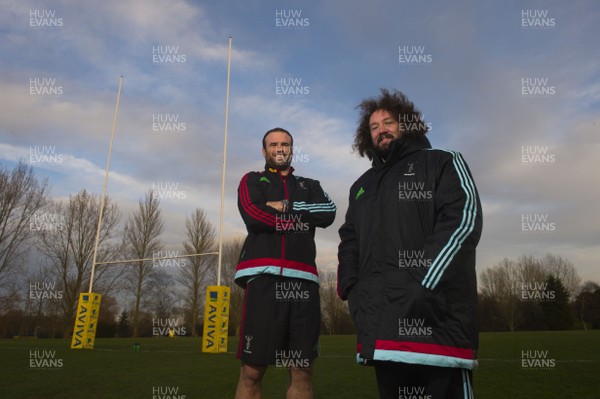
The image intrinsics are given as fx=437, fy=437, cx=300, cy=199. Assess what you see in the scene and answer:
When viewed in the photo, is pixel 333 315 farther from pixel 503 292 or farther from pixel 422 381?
pixel 422 381

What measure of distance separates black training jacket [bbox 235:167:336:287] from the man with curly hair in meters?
0.77

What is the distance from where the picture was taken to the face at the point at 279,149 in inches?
138

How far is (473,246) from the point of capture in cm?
191

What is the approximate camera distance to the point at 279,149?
3.51m

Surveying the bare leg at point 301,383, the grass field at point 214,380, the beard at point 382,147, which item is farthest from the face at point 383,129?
the grass field at point 214,380

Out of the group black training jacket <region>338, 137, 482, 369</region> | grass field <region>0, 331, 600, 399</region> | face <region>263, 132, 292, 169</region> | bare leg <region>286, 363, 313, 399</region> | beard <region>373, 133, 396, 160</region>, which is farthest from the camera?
grass field <region>0, 331, 600, 399</region>

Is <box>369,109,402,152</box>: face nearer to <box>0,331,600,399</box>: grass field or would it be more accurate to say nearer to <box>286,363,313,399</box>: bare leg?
<box>286,363,313,399</box>: bare leg

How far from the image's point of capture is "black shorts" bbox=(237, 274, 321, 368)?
294cm

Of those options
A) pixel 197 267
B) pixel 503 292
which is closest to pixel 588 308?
pixel 503 292

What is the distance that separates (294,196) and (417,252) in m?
1.61

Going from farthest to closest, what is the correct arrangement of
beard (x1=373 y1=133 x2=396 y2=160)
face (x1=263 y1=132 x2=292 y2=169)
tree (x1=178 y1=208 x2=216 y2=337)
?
tree (x1=178 y1=208 x2=216 y2=337)
face (x1=263 y1=132 x2=292 y2=169)
beard (x1=373 y1=133 x2=396 y2=160)

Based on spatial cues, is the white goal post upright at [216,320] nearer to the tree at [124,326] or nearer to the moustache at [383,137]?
the moustache at [383,137]

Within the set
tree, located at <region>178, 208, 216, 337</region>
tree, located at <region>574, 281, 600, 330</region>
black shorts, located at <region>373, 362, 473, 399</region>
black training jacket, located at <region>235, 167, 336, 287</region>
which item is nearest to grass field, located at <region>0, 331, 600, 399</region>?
black training jacket, located at <region>235, 167, 336, 287</region>

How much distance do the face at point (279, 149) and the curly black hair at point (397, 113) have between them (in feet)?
2.40
